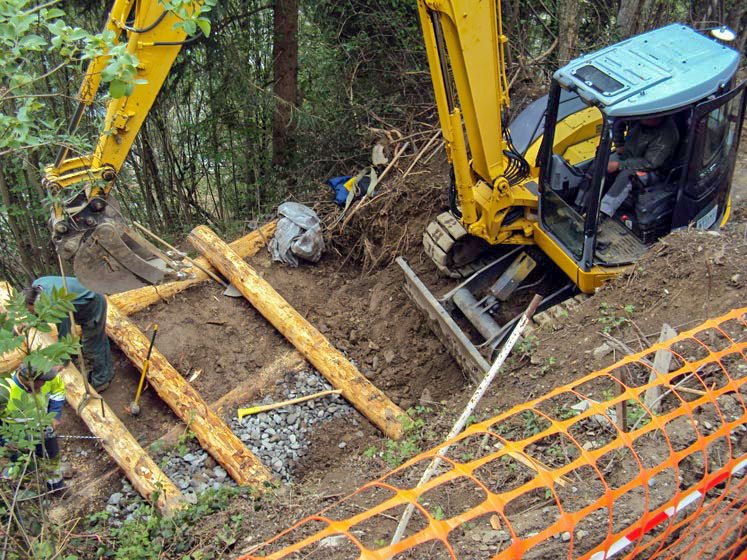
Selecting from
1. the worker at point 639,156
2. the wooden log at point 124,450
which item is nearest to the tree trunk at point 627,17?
the worker at point 639,156

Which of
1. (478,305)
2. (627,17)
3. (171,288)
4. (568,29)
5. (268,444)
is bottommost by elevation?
(268,444)

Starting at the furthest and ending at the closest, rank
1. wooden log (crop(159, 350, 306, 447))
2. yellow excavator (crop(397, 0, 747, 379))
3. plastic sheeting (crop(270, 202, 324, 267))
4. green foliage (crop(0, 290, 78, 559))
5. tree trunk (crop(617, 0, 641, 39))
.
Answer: tree trunk (crop(617, 0, 641, 39))
plastic sheeting (crop(270, 202, 324, 267))
wooden log (crop(159, 350, 306, 447))
yellow excavator (crop(397, 0, 747, 379))
green foliage (crop(0, 290, 78, 559))

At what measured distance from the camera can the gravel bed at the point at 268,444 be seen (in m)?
4.97

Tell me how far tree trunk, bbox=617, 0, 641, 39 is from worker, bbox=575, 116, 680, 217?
524 cm

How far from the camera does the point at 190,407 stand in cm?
535

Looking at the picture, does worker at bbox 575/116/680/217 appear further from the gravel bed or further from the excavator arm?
the excavator arm

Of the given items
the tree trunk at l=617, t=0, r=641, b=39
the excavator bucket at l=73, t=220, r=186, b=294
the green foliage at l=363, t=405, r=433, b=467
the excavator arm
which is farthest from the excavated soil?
the tree trunk at l=617, t=0, r=641, b=39

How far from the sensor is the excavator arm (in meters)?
4.59

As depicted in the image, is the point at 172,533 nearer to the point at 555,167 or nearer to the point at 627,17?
the point at 555,167

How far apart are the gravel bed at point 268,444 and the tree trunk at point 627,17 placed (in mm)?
7276

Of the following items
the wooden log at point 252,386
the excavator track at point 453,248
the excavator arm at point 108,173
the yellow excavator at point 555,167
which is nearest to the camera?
the excavator arm at point 108,173

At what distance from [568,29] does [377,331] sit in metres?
4.79

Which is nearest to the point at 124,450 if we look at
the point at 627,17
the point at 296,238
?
the point at 296,238

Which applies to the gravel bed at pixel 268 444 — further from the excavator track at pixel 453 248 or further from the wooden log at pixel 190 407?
the excavator track at pixel 453 248
